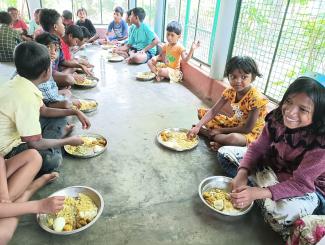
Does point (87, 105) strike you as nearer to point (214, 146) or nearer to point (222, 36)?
point (214, 146)

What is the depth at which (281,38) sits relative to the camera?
2.64 m

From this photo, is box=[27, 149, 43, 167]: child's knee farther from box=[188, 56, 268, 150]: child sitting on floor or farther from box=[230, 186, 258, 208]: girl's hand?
box=[188, 56, 268, 150]: child sitting on floor

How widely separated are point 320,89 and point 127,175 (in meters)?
1.53

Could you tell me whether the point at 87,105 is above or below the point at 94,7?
below

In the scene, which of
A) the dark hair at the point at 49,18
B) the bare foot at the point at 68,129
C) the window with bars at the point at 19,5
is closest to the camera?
the bare foot at the point at 68,129

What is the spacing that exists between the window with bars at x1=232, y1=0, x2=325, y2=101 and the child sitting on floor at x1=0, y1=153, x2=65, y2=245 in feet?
7.73

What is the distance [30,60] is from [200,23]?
3.29 m

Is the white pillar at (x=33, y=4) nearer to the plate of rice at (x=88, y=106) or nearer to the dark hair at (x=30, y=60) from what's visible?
the plate of rice at (x=88, y=106)

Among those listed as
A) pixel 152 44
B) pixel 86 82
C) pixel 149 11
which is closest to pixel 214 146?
pixel 86 82

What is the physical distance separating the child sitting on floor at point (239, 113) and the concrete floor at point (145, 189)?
8.1 inches

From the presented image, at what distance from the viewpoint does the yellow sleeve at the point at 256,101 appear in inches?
90.5

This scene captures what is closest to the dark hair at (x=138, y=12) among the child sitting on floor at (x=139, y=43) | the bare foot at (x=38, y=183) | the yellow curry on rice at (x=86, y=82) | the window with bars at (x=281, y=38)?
the child sitting on floor at (x=139, y=43)

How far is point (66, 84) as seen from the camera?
361 cm

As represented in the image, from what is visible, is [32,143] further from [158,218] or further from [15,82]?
[158,218]
